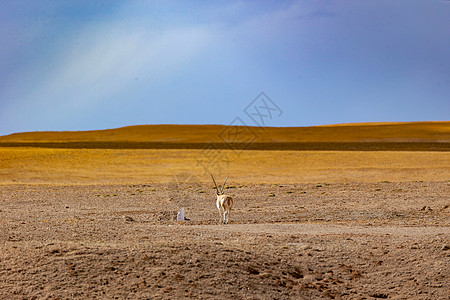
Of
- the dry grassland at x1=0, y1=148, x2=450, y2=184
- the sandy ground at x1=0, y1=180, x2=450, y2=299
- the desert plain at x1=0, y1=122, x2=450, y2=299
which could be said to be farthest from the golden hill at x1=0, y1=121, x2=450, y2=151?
the sandy ground at x1=0, y1=180, x2=450, y2=299

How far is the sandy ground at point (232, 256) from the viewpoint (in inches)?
338

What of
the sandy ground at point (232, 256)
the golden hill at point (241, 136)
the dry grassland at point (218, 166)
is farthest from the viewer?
the golden hill at point (241, 136)

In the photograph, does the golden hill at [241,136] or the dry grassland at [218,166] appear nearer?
the dry grassland at [218,166]

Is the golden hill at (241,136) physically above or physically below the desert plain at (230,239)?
above

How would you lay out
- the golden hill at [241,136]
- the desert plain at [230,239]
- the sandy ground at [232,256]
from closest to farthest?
the sandy ground at [232,256] → the desert plain at [230,239] → the golden hill at [241,136]

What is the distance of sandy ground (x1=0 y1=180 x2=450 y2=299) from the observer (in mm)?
8594

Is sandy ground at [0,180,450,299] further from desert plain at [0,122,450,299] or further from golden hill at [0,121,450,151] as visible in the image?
golden hill at [0,121,450,151]

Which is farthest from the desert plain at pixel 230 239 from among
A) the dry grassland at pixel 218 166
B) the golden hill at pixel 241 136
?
the golden hill at pixel 241 136

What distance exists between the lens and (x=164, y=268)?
9.05 meters

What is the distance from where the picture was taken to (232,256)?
32.5ft

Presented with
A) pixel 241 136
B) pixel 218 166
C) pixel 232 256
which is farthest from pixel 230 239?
pixel 241 136

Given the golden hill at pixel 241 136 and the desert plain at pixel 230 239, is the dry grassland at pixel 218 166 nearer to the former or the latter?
the desert plain at pixel 230 239

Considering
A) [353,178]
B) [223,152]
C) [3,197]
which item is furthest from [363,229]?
[223,152]

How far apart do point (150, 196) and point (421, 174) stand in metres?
21.6
